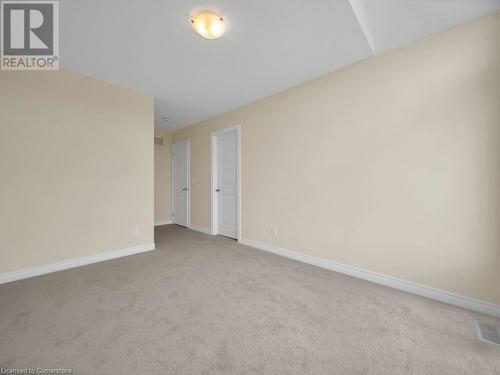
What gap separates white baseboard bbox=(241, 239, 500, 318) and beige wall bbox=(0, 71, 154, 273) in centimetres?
239

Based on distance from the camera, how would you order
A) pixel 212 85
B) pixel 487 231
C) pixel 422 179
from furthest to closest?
pixel 212 85, pixel 422 179, pixel 487 231

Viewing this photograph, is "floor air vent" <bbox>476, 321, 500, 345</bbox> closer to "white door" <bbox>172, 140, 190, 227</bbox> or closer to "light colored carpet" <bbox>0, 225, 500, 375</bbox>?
"light colored carpet" <bbox>0, 225, 500, 375</bbox>

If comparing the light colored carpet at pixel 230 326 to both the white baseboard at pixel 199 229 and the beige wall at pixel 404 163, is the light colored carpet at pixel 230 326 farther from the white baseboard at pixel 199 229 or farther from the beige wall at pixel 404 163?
the white baseboard at pixel 199 229

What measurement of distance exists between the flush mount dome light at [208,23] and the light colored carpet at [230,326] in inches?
91.5

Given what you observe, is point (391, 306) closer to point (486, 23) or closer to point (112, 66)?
point (486, 23)

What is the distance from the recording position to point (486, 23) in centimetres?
176

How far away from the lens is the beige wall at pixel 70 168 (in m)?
2.34

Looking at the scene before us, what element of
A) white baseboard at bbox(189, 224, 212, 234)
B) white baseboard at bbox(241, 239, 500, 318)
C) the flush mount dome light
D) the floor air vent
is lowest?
the floor air vent

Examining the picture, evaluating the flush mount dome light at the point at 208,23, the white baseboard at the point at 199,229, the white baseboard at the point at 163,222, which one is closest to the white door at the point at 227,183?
the white baseboard at the point at 199,229

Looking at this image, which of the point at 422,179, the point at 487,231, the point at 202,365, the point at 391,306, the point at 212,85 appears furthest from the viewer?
the point at 212,85

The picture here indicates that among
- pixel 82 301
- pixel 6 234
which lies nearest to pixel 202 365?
pixel 82 301

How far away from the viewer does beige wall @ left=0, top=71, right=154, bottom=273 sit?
2340 mm

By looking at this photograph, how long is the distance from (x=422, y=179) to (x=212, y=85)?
2.67m

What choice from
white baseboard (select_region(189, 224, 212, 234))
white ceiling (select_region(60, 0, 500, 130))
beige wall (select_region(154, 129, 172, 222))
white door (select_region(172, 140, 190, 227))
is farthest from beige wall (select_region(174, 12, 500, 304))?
beige wall (select_region(154, 129, 172, 222))
